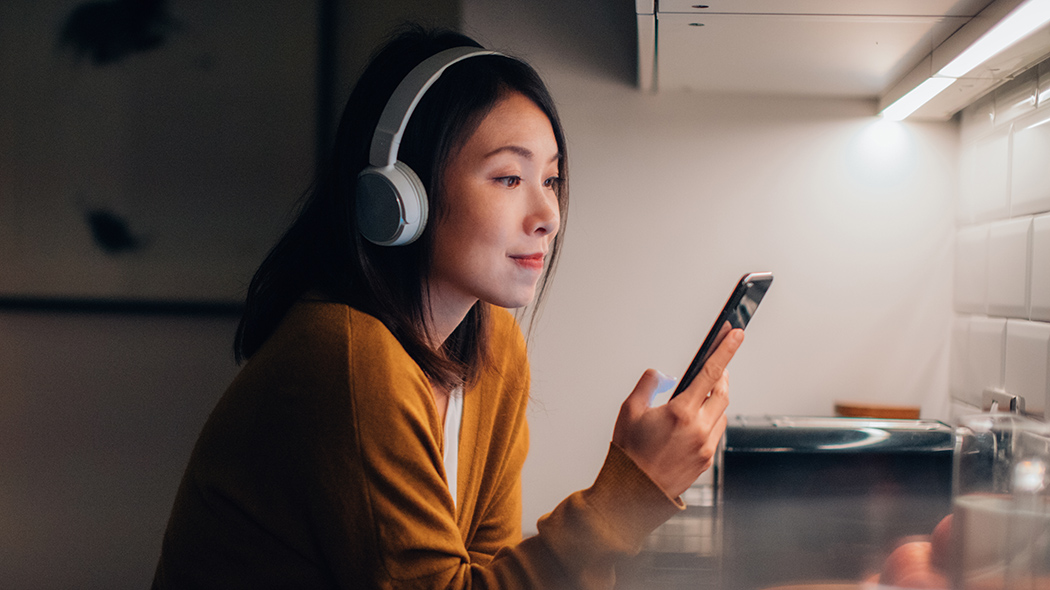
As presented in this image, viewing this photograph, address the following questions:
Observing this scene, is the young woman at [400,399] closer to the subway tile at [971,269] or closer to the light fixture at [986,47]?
the light fixture at [986,47]

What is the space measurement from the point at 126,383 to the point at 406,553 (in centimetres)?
107

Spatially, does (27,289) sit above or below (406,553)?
above

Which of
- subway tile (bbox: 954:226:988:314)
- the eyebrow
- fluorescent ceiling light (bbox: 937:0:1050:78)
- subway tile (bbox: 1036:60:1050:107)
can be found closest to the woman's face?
the eyebrow

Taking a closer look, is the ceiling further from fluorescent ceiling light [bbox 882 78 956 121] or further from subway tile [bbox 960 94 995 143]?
subway tile [bbox 960 94 995 143]

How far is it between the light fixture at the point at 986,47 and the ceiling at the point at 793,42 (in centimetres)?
2

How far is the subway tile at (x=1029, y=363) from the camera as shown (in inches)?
33.1

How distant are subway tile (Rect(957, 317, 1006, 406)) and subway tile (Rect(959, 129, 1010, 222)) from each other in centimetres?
16

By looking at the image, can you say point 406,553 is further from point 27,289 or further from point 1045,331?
point 27,289

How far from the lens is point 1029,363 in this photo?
0.88 m

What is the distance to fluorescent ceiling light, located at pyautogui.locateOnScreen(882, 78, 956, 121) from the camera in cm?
88

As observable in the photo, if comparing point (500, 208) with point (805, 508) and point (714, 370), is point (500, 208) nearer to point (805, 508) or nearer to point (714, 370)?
point (714, 370)

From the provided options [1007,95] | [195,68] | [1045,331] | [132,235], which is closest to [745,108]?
[1007,95]

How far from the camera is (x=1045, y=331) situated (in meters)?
0.85

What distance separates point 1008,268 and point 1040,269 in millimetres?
88
